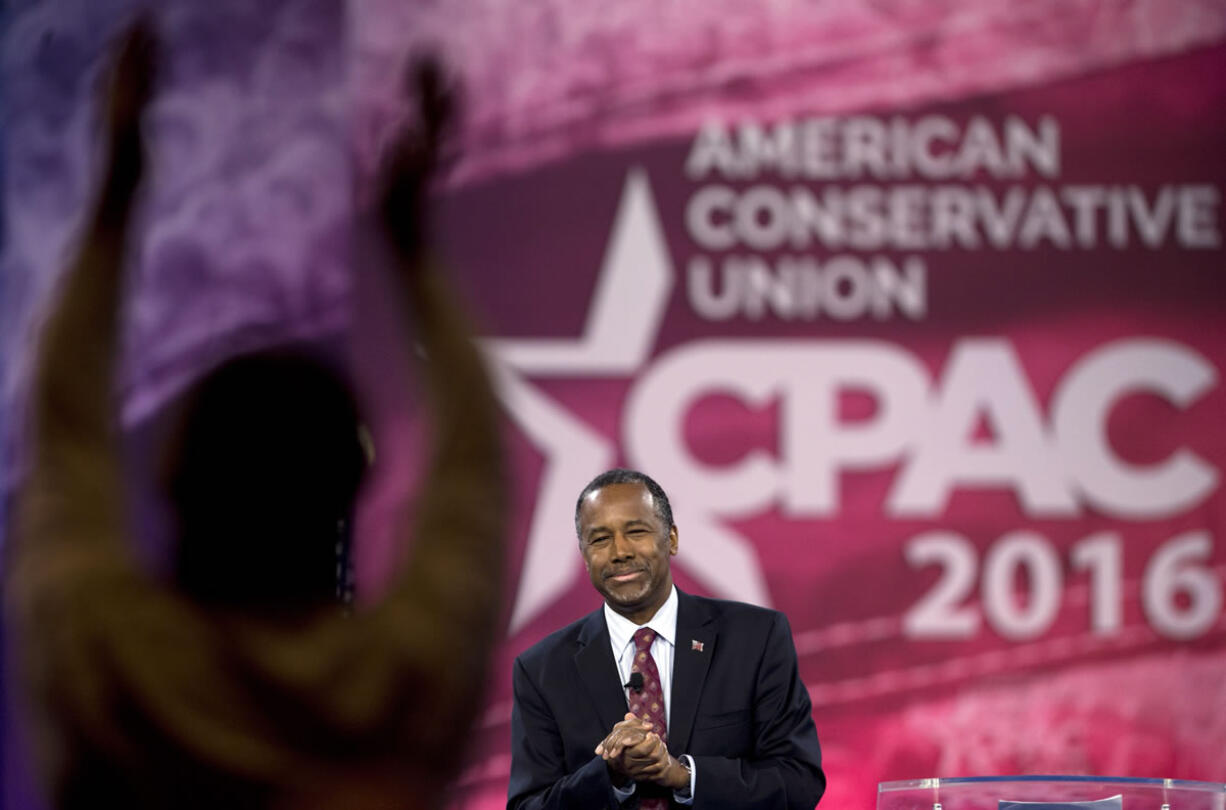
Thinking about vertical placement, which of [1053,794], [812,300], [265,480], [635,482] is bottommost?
[1053,794]

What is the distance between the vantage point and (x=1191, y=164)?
190 inches

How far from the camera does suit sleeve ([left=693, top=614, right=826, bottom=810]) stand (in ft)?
8.49

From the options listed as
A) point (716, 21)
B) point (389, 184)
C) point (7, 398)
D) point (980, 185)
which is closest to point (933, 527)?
point (980, 185)

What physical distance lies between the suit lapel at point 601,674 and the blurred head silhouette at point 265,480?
2094 mm

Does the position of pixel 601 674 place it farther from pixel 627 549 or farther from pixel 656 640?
pixel 627 549

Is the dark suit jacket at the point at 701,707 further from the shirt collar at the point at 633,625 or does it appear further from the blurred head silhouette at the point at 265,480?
the blurred head silhouette at the point at 265,480

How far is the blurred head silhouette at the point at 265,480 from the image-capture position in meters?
0.71

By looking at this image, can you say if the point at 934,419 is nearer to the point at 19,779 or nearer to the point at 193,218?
the point at 193,218

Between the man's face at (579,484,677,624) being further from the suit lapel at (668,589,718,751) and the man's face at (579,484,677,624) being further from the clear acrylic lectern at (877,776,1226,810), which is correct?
the clear acrylic lectern at (877,776,1226,810)

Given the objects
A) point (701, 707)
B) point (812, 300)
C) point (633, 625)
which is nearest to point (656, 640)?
point (633, 625)

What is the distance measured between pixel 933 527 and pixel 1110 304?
3.19 ft

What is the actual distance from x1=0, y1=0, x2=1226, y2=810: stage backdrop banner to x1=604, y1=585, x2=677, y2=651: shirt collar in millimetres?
1746

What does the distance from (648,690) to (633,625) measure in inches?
5.4

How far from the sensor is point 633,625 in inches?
113
